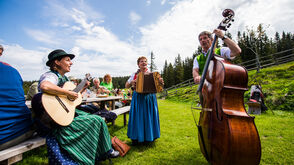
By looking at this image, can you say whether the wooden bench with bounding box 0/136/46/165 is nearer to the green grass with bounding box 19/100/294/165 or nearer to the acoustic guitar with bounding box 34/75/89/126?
the acoustic guitar with bounding box 34/75/89/126

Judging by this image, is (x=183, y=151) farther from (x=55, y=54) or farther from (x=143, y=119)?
(x=55, y=54)

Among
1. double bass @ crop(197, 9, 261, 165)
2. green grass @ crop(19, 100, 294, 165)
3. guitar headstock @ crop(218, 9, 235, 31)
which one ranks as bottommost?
green grass @ crop(19, 100, 294, 165)

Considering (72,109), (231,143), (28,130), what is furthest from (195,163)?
(28,130)

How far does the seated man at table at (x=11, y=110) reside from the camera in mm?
1748

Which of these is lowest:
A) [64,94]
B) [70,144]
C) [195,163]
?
[195,163]

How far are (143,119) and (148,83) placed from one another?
36.5 inches

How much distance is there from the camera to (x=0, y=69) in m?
1.76

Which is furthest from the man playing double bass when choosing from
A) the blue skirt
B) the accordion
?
the blue skirt

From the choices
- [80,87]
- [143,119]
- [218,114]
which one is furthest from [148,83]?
[218,114]

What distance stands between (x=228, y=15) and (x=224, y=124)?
1.72 meters

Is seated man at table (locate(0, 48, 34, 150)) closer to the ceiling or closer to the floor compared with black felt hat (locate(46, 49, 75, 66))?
closer to the floor

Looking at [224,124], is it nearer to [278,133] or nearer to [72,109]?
[72,109]

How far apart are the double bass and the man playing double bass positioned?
7.7 inches

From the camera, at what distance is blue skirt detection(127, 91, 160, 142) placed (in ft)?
11.1
